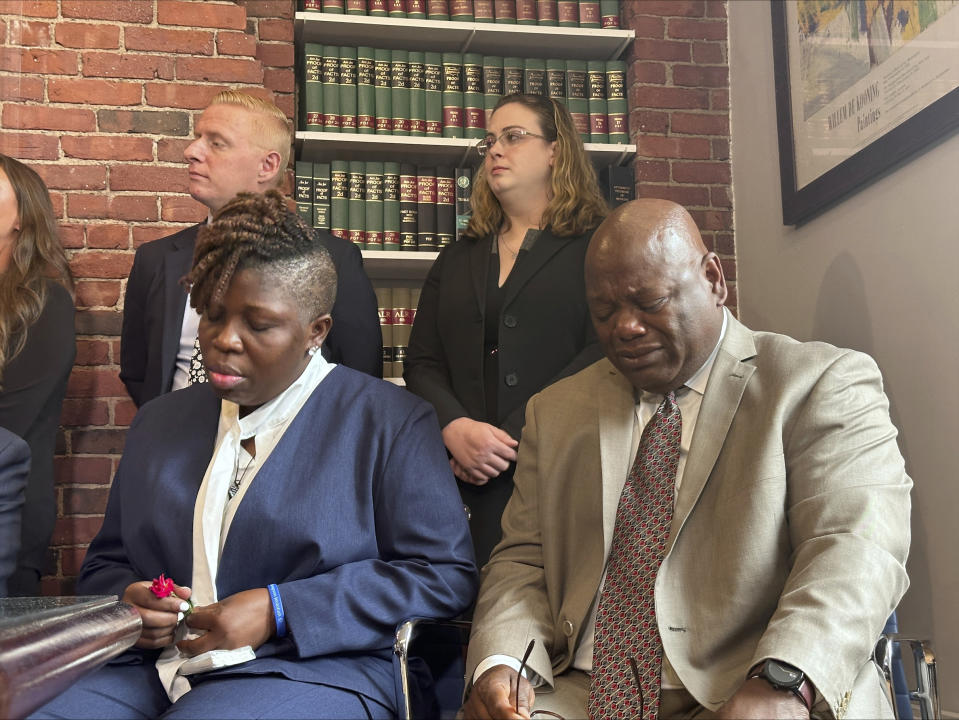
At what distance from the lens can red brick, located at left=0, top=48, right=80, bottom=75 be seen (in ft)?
11.4

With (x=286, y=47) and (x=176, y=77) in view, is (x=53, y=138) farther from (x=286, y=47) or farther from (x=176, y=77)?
(x=286, y=47)

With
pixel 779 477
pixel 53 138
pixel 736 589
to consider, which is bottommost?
pixel 736 589

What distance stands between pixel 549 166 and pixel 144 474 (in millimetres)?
1464

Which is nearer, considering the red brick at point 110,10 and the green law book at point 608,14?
the red brick at point 110,10

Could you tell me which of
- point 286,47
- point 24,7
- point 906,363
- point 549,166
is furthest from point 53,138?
point 906,363

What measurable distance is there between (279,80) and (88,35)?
65 cm

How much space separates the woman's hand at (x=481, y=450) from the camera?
2482 mm

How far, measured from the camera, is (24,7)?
349 centimetres

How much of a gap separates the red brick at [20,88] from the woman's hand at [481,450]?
1984 mm

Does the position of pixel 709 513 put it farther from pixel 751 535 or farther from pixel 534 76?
pixel 534 76

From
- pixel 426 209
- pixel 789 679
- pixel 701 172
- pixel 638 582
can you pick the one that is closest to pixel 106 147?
pixel 426 209

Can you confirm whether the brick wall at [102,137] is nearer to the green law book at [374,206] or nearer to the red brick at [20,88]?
the red brick at [20,88]

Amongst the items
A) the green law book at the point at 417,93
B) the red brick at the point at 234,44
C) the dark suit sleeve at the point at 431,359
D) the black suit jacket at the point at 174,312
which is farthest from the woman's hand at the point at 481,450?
the red brick at the point at 234,44

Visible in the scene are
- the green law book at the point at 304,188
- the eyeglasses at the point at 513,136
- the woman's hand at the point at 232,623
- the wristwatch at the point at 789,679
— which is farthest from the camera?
the green law book at the point at 304,188
